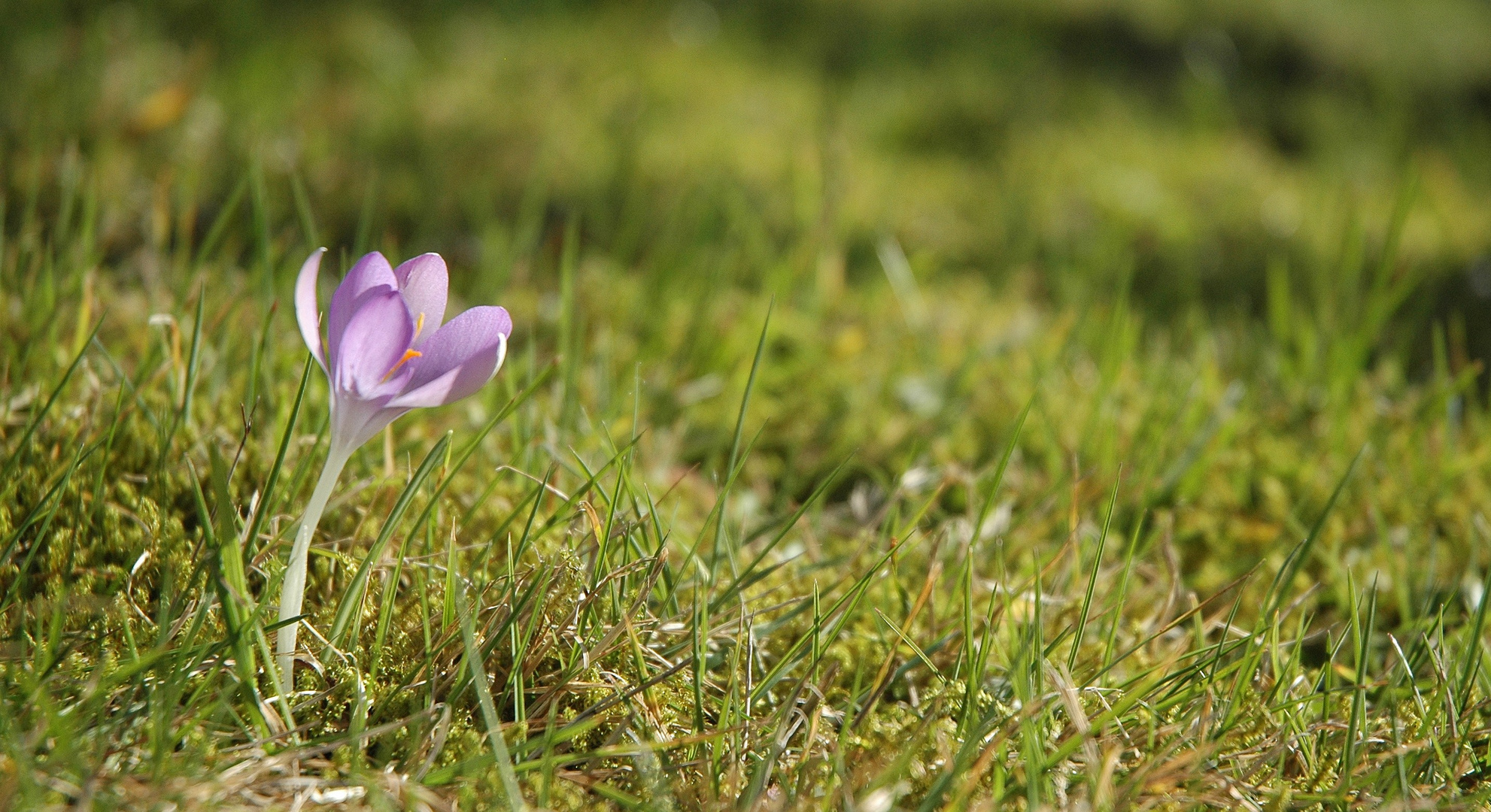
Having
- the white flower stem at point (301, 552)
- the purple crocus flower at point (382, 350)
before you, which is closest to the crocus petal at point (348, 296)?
the purple crocus flower at point (382, 350)

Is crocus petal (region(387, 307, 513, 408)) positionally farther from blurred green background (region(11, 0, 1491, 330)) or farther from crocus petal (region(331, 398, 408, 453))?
blurred green background (region(11, 0, 1491, 330))

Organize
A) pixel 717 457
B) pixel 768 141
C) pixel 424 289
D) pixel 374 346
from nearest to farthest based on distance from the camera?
1. pixel 374 346
2. pixel 424 289
3. pixel 717 457
4. pixel 768 141

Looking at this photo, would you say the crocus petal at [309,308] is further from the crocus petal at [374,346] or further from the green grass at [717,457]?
the green grass at [717,457]

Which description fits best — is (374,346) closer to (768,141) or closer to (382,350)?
(382,350)

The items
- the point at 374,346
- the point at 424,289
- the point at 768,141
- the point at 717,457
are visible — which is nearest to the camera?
the point at 374,346

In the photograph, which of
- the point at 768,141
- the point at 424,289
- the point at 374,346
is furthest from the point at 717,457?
the point at 768,141
